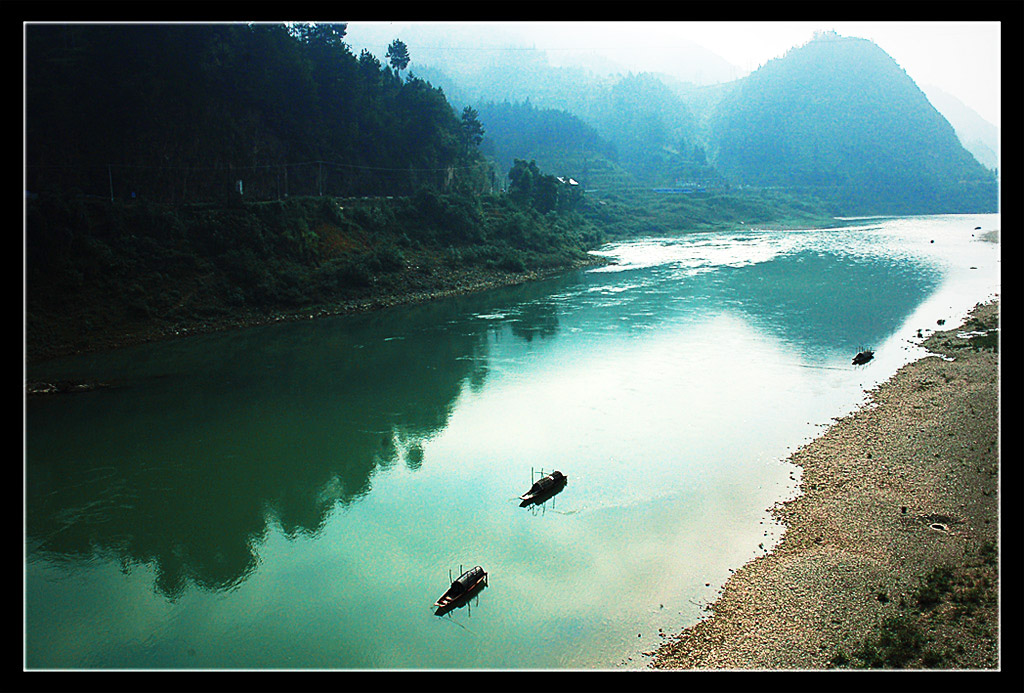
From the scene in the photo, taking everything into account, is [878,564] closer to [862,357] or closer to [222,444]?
[862,357]

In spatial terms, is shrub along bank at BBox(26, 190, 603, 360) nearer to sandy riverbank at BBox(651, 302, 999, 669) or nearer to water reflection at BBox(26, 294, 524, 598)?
water reflection at BBox(26, 294, 524, 598)

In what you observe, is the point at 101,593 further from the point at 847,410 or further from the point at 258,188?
the point at 258,188

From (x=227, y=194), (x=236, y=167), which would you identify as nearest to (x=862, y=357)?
(x=227, y=194)

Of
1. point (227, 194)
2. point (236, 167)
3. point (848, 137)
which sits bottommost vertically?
point (227, 194)

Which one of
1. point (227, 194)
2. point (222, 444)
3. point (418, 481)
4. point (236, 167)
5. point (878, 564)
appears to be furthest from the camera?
point (236, 167)
